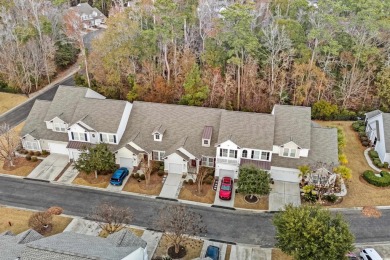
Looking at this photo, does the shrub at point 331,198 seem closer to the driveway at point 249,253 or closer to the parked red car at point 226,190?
the driveway at point 249,253

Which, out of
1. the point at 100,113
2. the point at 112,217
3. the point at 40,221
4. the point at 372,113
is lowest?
the point at 40,221

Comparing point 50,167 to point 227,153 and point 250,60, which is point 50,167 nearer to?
point 227,153

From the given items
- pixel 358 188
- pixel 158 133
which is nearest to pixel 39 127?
pixel 158 133

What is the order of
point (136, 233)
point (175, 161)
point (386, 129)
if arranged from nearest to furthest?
point (136, 233)
point (175, 161)
point (386, 129)

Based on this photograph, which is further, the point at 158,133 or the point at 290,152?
the point at 158,133

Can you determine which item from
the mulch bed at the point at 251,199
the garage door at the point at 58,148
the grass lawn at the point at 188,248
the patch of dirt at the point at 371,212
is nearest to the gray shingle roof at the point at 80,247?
the grass lawn at the point at 188,248

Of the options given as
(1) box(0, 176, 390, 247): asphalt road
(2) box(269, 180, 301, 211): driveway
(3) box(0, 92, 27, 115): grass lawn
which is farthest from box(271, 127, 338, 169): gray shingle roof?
(3) box(0, 92, 27, 115): grass lawn

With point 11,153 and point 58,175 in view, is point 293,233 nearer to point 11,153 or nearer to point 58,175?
point 58,175
